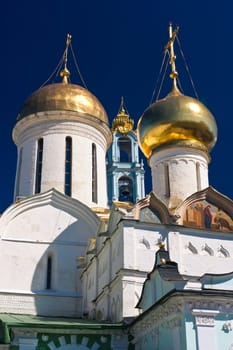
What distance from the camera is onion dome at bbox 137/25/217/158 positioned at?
1577cm

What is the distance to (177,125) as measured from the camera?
15.7 metres

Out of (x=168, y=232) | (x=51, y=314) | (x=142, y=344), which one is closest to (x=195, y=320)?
(x=142, y=344)

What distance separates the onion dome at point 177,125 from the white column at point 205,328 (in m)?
7.24

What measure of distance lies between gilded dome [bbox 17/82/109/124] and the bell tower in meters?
9.80

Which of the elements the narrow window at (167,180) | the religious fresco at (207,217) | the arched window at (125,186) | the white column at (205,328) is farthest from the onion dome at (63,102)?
the arched window at (125,186)

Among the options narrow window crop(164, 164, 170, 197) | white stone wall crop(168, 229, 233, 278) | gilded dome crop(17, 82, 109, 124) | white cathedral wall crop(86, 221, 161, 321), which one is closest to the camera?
white cathedral wall crop(86, 221, 161, 321)

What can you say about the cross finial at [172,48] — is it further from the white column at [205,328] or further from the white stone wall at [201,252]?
the white column at [205,328]

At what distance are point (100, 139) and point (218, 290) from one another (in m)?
10.2

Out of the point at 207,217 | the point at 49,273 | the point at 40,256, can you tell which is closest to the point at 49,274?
the point at 49,273

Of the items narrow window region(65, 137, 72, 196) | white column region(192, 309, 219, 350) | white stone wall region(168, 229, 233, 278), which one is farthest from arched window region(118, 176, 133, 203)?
white column region(192, 309, 219, 350)

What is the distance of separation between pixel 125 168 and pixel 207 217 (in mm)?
16734

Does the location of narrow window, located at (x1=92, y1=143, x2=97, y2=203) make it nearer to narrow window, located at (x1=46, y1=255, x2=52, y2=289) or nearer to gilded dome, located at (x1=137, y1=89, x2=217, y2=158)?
gilded dome, located at (x1=137, y1=89, x2=217, y2=158)

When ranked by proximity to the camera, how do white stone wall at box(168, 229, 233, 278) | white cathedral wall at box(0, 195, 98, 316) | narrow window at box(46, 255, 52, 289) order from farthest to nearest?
1. narrow window at box(46, 255, 52, 289)
2. white cathedral wall at box(0, 195, 98, 316)
3. white stone wall at box(168, 229, 233, 278)

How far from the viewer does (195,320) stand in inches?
357
